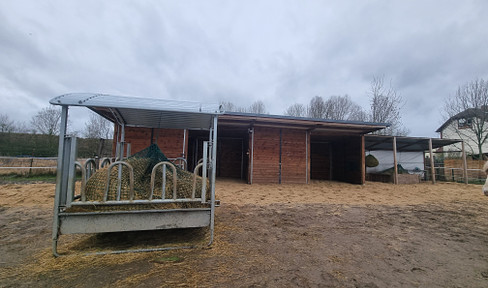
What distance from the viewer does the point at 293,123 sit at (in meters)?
9.10

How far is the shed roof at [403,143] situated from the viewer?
11606mm

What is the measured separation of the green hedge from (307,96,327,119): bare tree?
22.7m

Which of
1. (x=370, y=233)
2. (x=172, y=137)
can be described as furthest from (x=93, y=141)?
(x=370, y=233)

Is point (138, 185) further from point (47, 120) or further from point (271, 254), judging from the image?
point (47, 120)

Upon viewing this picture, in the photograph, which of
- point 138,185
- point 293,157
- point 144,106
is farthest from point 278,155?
point 144,106

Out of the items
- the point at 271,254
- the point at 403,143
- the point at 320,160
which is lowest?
the point at 271,254

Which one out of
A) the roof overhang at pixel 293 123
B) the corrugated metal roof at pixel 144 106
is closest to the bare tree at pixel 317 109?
the roof overhang at pixel 293 123

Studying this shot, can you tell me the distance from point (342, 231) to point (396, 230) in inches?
42.0

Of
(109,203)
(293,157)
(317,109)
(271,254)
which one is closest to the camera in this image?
(109,203)

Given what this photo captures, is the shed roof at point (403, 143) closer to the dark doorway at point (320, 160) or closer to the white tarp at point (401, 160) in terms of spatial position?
the white tarp at point (401, 160)

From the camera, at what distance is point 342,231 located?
143 inches

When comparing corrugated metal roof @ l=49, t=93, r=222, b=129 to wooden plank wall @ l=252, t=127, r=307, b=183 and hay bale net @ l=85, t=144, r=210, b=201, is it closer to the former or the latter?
hay bale net @ l=85, t=144, r=210, b=201

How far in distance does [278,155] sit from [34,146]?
1608 cm

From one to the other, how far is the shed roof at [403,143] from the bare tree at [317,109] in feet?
43.7
